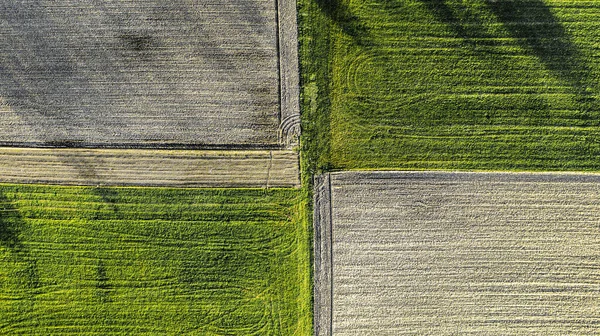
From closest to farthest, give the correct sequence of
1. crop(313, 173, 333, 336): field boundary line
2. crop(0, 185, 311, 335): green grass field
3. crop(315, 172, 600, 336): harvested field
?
crop(315, 172, 600, 336): harvested field
crop(313, 173, 333, 336): field boundary line
crop(0, 185, 311, 335): green grass field

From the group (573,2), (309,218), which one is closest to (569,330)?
(309,218)

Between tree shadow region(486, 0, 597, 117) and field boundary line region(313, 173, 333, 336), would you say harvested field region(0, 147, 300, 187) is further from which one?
tree shadow region(486, 0, 597, 117)

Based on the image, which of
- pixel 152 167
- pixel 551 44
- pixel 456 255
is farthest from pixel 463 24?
pixel 152 167

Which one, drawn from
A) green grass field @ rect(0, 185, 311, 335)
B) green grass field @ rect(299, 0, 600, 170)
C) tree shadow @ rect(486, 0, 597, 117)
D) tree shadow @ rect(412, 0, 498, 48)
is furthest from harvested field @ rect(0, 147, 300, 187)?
tree shadow @ rect(486, 0, 597, 117)

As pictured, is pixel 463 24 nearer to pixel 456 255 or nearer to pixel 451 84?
pixel 451 84

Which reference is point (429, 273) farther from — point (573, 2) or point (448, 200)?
point (573, 2)

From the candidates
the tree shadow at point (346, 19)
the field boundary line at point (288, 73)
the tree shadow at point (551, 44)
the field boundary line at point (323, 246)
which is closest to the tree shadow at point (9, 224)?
the field boundary line at point (288, 73)
